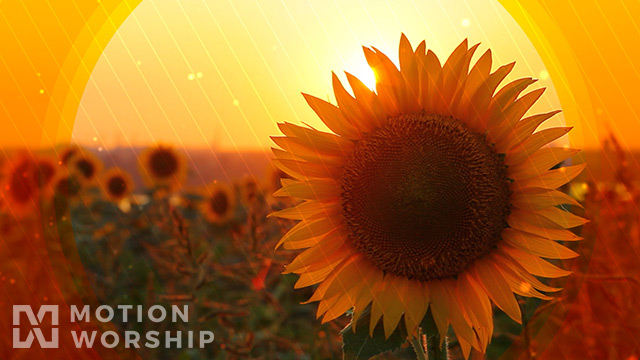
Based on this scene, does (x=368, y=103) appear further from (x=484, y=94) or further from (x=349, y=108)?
(x=484, y=94)

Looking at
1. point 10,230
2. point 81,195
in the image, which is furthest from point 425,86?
point 81,195

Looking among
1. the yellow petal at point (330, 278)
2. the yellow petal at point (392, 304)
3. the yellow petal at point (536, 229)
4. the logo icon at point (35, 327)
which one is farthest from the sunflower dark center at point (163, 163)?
the yellow petal at point (536, 229)

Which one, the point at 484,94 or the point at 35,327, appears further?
the point at 35,327

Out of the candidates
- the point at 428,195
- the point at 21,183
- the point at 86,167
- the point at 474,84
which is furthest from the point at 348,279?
the point at 86,167

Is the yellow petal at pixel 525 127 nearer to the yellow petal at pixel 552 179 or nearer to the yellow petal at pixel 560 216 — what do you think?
the yellow petal at pixel 552 179

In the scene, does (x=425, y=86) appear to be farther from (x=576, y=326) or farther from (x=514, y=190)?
(x=576, y=326)

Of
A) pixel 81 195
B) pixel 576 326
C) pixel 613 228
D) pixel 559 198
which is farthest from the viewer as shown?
pixel 81 195

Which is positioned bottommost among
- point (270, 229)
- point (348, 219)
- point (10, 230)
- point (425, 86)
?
point (348, 219)
